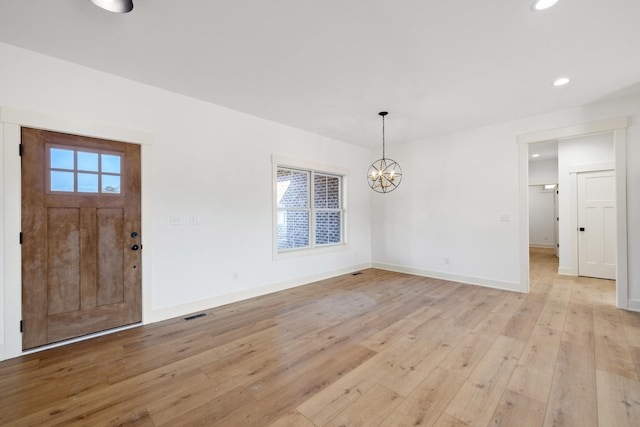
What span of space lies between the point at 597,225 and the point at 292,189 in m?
5.98

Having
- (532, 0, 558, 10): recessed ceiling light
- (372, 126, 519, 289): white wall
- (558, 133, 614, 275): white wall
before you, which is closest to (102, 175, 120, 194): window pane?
(532, 0, 558, 10): recessed ceiling light

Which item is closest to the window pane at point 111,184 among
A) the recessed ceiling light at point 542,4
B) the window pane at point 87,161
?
the window pane at point 87,161

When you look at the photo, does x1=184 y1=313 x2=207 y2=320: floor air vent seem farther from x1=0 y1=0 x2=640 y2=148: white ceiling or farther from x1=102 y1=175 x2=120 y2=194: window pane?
x1=0 y1=0 x2=640 y2=148: white ceiling

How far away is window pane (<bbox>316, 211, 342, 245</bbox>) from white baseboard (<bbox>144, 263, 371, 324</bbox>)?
71 cm

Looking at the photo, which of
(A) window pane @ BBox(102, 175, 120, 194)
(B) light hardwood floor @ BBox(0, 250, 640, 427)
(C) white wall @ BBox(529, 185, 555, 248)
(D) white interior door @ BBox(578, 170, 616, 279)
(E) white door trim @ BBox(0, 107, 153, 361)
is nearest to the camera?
(B) light hardwood floor @ BBox(0, 250, 640, 427)

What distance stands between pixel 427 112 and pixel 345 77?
1721 mm

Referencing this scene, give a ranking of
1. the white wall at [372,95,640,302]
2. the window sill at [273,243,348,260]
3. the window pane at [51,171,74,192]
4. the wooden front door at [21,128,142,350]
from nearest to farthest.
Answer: the wooden front door at [21,128,142,350], the window pane at [51,171,74,192], the white wall at [372,95,640,302], the window sill at [273,243,348,260]

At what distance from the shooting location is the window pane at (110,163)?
9.56 feet

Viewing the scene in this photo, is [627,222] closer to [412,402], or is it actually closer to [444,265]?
[444,265]

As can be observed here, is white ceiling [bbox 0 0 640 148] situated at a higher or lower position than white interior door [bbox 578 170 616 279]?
higher

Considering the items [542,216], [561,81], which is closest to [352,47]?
[561,81]

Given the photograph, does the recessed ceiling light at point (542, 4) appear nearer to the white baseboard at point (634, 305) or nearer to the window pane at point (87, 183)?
the white baseboard at point (634, 305)

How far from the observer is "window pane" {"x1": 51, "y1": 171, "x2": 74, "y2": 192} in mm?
2621

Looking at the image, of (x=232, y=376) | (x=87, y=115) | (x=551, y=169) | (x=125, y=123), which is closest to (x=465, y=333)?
(x=232, y=376)
